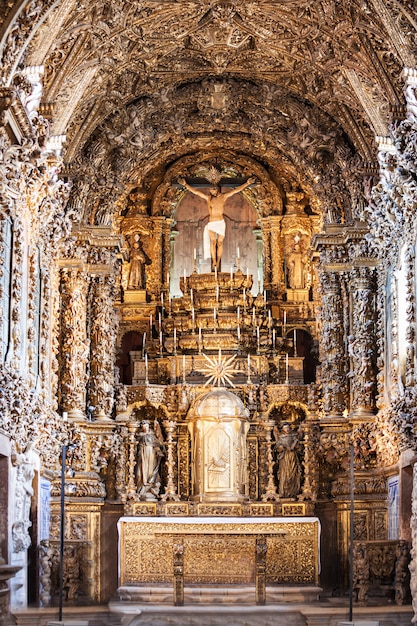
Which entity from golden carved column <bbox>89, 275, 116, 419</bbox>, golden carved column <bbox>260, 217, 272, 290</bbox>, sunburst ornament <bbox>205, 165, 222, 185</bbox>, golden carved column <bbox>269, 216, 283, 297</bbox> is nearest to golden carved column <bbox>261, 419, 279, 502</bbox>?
golden carved column <bbox>89, 275, 116, 419</bbox>

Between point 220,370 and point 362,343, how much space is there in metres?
3.14

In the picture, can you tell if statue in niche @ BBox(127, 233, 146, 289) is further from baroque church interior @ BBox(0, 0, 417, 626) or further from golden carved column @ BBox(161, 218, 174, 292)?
golden carved column @ BBox(161, 218, 174, 292)

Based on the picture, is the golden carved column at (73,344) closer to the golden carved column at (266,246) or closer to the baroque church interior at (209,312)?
the baroque church interior at (209,312)

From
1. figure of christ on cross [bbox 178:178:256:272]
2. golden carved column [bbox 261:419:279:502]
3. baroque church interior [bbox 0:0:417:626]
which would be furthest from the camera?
figure of christ on cross [bbox 178:178:256:272]

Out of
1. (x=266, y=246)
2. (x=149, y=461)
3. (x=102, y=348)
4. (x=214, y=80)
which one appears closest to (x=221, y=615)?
(x=149, y=461)

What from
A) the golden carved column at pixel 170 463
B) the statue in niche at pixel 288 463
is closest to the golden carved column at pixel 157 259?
the golden carved column at pixel 170 463

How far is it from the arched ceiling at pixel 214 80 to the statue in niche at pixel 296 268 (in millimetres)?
1748

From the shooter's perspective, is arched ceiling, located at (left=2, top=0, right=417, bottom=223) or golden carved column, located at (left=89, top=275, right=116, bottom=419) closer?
arched ceiling, located at (left=2, top=0, right=417, bottom=223)

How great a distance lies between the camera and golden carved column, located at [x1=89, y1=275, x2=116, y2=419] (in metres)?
24.6

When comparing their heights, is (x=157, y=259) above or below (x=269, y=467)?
above

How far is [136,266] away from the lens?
1099 inches

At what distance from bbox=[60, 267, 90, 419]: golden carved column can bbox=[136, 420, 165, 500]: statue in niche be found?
1514 millimetres

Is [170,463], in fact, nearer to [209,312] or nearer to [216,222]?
[209,312]

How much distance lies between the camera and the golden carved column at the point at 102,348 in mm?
24625
